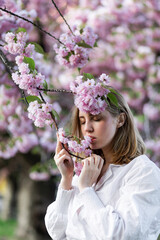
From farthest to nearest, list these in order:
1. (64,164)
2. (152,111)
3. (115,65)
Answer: (115,65)
(152,111)
(64,164)

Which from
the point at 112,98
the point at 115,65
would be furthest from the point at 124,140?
the point at 115,65

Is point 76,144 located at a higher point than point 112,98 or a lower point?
lower

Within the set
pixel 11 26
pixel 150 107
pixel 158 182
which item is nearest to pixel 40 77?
pixel 158 182

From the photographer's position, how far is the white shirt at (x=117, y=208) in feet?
5.09

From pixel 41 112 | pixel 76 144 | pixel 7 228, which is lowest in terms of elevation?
pixel 7 228

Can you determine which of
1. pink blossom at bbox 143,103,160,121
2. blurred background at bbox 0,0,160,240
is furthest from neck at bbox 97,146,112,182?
pink blossom at bbox 143,103,160,121

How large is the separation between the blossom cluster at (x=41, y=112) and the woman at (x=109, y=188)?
0.15 metres

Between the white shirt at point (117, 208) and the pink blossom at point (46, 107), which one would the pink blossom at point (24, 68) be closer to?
the pink blossom at point (46, 107)

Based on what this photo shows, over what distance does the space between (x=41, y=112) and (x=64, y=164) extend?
0.83ft

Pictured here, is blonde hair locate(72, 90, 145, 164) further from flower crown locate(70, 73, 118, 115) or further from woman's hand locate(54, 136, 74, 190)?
woman's hand locate(54, 136, 74, 190)

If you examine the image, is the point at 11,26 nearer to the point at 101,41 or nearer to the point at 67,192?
the point at 67,192

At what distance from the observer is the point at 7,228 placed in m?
13.6

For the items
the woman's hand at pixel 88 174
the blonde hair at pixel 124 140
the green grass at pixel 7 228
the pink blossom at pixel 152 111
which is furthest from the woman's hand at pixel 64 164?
the green grass at pixel 7 228

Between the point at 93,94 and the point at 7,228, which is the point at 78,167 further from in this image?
the point at 7,228
